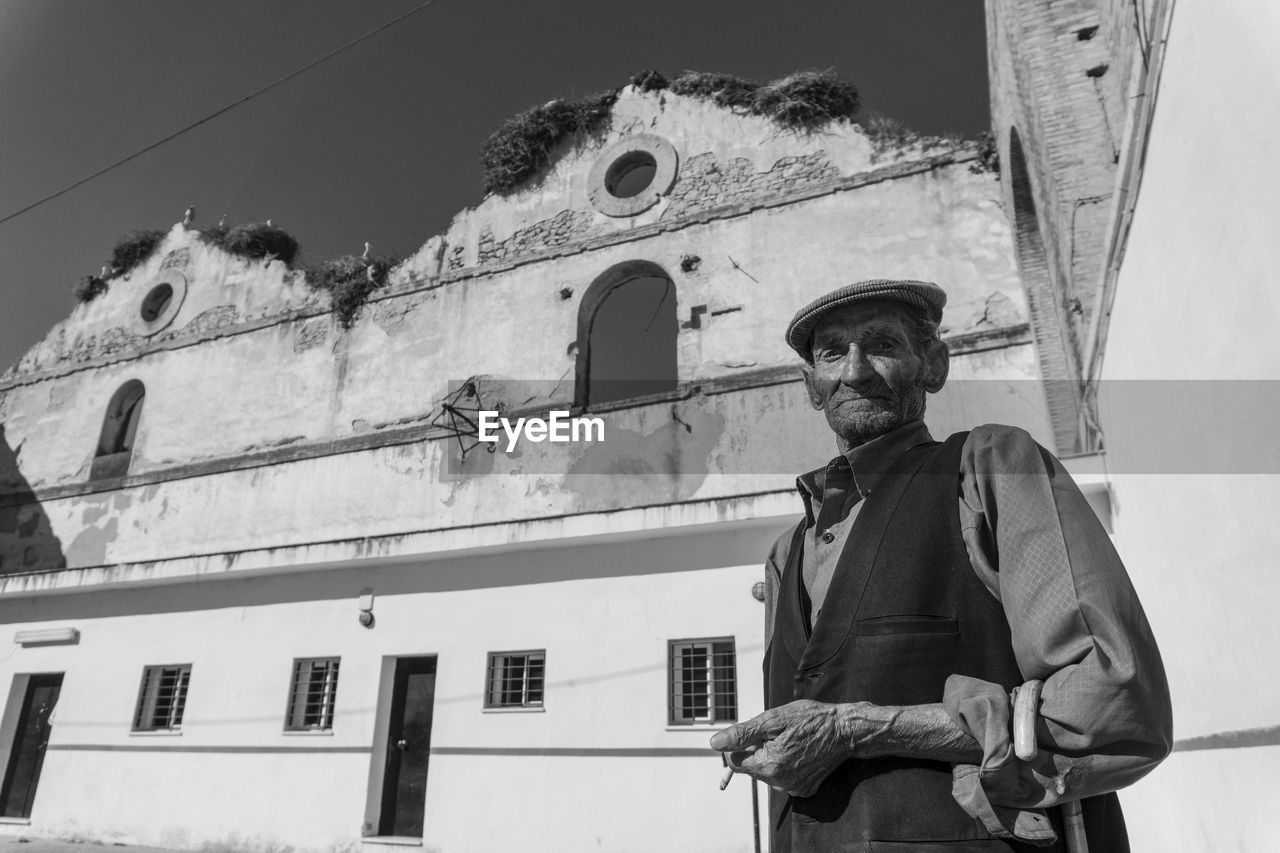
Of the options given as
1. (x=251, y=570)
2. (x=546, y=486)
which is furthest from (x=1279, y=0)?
(x=546, y=486)

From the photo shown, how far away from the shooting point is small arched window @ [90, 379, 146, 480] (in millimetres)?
16234

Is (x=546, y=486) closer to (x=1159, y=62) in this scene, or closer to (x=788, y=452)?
(x=788, y=452)

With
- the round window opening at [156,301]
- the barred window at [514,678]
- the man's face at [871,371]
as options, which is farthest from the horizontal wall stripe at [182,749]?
the round window opening at [156,301]

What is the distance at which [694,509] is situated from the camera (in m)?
7.46

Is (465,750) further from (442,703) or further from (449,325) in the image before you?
(449,325)

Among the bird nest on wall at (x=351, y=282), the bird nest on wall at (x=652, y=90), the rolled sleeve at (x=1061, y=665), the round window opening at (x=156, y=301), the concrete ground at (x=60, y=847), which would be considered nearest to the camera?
the rolled sleeve at (x=1061, y=665)

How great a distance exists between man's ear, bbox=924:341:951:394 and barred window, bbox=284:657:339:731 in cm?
820

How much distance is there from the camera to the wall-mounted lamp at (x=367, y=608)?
8.63 m

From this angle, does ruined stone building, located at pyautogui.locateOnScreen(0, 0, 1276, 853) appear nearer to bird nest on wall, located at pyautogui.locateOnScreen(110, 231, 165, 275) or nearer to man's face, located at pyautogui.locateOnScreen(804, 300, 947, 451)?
bird nest on wall, located at pyautogui.locateOnScreen(110, 231, 165, 275)

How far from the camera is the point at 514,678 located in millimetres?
8070

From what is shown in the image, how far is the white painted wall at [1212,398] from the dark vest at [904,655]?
1.84m

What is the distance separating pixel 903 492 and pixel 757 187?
1216 cm

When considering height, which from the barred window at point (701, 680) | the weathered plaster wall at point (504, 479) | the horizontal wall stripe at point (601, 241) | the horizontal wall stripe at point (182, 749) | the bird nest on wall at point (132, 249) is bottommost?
the horizontal wall stripe at point (182, 749)

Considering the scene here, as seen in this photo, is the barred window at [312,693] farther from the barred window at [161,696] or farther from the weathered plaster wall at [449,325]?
the weathered plaster wall at [449,325]
